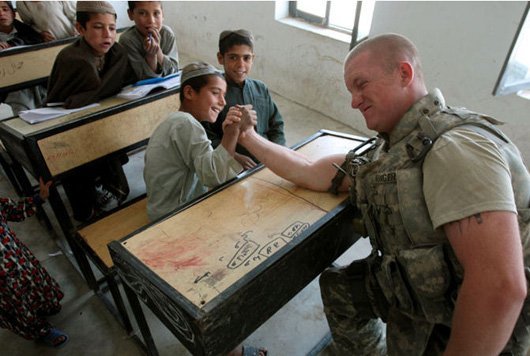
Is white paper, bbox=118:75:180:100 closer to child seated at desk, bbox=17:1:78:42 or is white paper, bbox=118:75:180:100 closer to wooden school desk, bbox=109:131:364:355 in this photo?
wooden school desk, bbox=109:131:364:355

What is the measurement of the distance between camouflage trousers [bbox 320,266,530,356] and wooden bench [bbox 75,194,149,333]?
3.09 feet

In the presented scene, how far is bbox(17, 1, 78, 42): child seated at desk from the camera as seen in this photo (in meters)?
3.29

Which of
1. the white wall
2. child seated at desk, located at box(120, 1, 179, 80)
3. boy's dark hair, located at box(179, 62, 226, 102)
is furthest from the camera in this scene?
the white wall

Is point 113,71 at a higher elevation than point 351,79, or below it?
below

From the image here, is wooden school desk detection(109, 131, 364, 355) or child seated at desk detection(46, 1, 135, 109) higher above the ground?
child seated at desk detection(46, 1, 135, 109)

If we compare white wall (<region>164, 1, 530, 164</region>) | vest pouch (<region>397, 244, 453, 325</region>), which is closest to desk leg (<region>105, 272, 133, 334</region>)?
vest pouch (<region>397, 244, 453, 325</region>)

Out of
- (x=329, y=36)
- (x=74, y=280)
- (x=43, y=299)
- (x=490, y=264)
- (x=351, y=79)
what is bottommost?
(x=74, y=280)

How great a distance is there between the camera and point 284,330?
6.25 feet

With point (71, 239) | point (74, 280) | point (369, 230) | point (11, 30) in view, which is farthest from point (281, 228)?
point (11, 30)

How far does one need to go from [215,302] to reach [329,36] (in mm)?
3394

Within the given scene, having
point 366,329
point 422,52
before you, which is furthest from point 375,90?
point 422,52

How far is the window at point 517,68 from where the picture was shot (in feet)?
6.21

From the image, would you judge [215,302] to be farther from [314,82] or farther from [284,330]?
[314,82]

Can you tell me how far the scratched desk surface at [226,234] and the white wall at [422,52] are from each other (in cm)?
205
